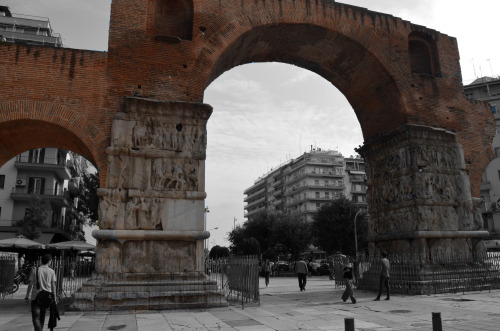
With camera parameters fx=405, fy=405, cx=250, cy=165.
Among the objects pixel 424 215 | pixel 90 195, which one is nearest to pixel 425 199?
pixel 424 215

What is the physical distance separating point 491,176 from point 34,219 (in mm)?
37398

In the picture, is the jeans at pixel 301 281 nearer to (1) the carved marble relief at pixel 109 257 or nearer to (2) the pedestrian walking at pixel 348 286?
(2) the pedestrian walking at pixel 348 286

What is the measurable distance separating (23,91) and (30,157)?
22.5 m

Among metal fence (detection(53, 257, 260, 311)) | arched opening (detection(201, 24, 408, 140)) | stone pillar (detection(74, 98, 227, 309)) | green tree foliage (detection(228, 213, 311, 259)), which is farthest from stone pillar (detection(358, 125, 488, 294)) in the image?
green tree foliage (detection(228, 213, 311, 259))

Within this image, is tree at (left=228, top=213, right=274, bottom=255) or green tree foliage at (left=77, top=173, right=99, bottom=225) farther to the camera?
tree at (left=228, top=213, right=274, bottom=255)

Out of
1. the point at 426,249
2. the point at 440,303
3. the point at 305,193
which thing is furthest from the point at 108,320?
the point at 305,193

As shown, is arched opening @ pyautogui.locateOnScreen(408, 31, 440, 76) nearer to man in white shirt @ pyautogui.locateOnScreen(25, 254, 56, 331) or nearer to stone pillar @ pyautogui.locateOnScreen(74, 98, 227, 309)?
stone pillar @ pyautogui.locateOnScreen(74, 98, 227, 309)

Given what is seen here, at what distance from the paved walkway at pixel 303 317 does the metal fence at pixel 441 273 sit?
0.81m

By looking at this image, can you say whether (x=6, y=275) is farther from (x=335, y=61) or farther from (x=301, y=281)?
(x=335, y=61)

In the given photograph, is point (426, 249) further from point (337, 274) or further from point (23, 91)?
point (23, 91)

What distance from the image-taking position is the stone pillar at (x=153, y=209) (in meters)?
9.32

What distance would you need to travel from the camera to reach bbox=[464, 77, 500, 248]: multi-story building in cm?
3531

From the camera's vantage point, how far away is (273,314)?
871 centimetres

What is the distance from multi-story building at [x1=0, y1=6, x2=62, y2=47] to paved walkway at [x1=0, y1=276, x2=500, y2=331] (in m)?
29.0
